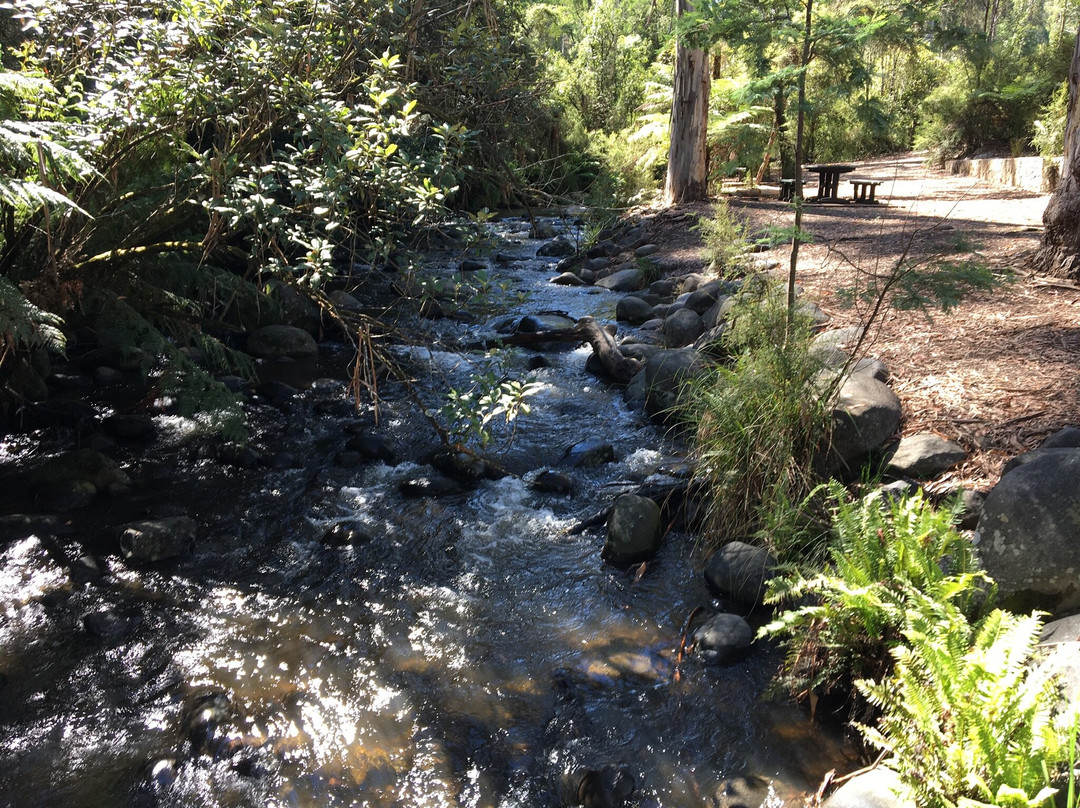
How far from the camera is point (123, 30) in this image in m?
4.48

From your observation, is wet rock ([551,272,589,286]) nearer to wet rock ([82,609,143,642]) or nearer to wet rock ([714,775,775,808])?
wet rock ([82,609,143,642])

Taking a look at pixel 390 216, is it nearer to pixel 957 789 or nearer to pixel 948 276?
pixel 948 276

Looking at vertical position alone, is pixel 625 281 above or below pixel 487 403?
above

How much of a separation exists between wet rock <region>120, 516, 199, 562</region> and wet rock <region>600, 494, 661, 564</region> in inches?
97.0

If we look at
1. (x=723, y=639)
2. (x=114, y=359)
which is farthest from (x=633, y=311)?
(x=723, y=639)

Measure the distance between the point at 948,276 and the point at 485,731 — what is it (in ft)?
10.1

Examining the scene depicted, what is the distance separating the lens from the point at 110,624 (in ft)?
12.5

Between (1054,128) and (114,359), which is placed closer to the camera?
Result: (114,359)

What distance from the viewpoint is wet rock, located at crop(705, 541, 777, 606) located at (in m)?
3.88

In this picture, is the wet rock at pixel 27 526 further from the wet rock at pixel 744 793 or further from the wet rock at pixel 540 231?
the wet rock at pixel 744 793

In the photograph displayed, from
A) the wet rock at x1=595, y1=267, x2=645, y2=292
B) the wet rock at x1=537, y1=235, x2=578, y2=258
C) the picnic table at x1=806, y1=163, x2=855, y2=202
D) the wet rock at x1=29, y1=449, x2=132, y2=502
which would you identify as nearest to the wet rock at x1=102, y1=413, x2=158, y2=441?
the wet rock at x1=29, y1=449, x2=132, y2=502

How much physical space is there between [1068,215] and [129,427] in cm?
770

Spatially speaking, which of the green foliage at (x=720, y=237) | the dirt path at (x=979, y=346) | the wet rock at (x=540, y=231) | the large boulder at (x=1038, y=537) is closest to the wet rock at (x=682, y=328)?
the green foliage at (x=720, y=237)

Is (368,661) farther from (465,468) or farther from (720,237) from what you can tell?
(720,237)
